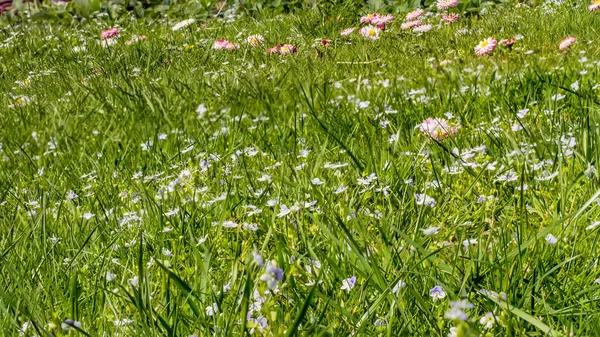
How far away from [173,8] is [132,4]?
0.77m

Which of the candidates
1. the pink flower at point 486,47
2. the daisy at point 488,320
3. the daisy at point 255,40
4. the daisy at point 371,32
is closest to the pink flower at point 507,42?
the pink flower at point 486,47

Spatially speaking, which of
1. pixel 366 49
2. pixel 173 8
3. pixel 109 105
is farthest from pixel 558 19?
pixel 173 8

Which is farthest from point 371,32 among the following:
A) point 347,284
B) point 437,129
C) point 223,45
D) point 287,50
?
point 347,284

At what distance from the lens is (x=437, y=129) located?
3148 mm

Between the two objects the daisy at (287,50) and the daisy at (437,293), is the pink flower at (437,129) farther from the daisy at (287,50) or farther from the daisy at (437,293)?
the daisy at (287,50)

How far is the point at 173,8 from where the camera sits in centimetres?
947

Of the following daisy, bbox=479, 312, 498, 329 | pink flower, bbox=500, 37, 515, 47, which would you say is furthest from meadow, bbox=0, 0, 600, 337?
pink flower, bbox=500, 37, 515, 47

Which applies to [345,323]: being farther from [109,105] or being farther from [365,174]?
[109,105]

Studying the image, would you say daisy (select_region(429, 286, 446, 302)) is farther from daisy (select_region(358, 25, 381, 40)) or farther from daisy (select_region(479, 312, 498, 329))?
daisy (select_region(358, 25, 381, 40))

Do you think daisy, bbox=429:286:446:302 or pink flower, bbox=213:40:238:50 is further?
pink flower, bbox=213:40:238:50

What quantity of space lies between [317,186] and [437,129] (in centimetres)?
76

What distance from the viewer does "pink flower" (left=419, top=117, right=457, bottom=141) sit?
3.11 meters

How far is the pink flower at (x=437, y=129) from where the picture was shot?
3113mm

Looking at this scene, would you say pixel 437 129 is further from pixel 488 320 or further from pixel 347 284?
pixel 488 320
